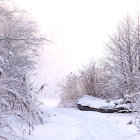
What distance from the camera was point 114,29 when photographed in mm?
12945

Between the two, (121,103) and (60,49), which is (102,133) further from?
(60,49)

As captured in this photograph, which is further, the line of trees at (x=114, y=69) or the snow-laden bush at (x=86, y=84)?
the snow-laden bush at (x=86, y=84)

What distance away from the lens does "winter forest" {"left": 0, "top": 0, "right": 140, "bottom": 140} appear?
3783mm

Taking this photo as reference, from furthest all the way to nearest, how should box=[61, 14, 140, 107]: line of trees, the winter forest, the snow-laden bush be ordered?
the snow-laden bush < box=[61, 14, 140, 107]: line of trees < the winter forest

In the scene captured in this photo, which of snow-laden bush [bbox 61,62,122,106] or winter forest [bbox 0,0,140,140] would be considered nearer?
winter forest [bbox 0,0,140,140]

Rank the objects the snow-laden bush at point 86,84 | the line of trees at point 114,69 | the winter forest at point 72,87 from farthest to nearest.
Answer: the snow-laden bush at point 86,84
the line of trees at point 114,69
the winter forest at point 72,87

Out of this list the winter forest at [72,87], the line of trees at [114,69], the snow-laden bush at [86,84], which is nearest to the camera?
the winter forest at [72,87]

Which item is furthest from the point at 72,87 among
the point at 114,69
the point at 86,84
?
the point at 114,69

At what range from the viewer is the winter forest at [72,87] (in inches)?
149

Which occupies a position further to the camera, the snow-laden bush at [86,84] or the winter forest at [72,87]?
the snow-laden bush at [86,84]

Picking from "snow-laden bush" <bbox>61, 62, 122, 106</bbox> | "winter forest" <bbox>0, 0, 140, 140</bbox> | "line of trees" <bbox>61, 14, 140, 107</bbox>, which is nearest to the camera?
"winter forest" <bbox>0, 0, 140, 140</bbox>

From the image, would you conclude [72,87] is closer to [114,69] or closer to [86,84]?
[86,84]

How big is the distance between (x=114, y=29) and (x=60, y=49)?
3734 centimetres

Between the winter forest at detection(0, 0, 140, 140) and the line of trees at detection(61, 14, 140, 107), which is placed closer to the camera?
the winter forest at detection(0, 0, 140, 140)
